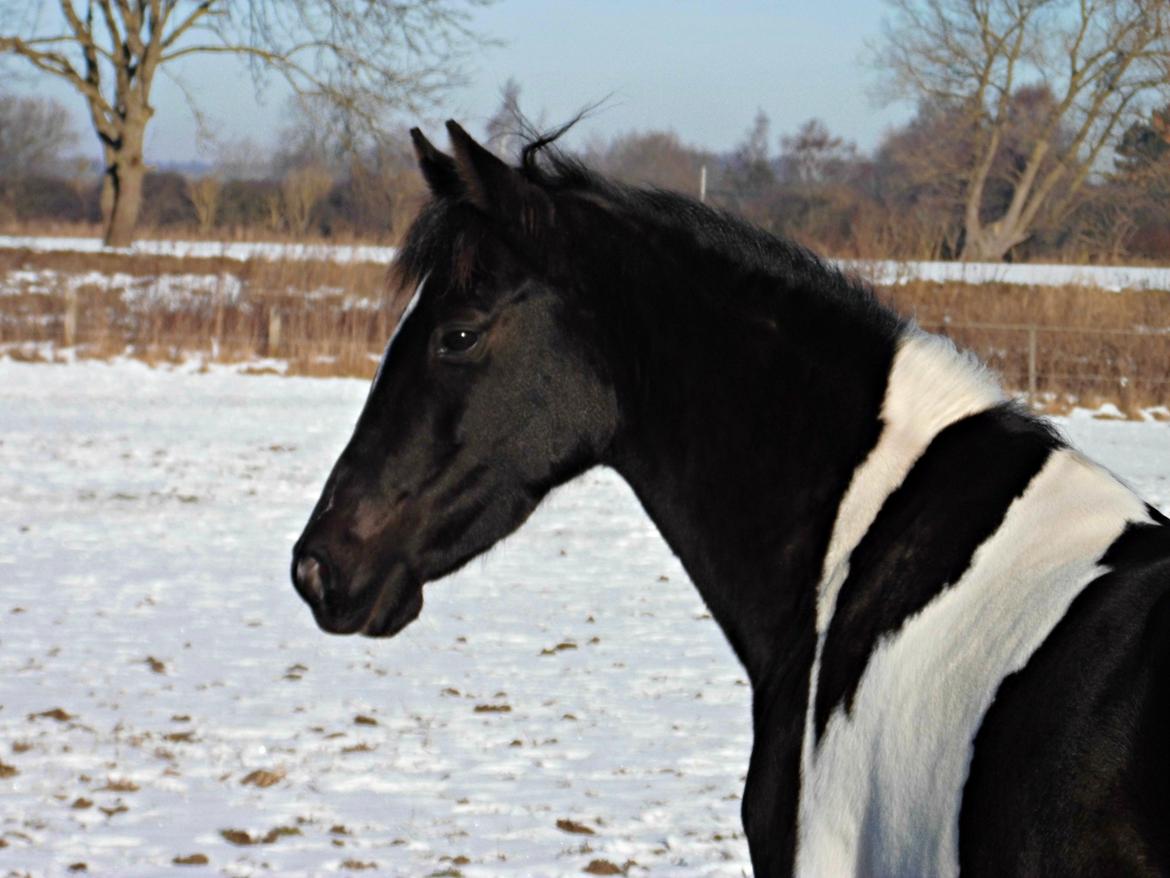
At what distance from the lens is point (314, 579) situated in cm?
244

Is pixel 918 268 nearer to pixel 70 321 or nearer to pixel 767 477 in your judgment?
pixel 70 321

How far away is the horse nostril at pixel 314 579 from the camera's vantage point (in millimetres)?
2439

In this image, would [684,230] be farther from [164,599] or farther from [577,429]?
[164,599]

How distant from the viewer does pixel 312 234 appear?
24469 millimetres

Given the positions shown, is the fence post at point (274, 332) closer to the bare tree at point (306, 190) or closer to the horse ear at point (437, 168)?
the bare tree at point (306, 190)

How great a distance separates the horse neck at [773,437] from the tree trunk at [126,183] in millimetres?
29849

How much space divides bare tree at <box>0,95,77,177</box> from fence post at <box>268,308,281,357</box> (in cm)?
4337

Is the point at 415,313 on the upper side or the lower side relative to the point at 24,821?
upper

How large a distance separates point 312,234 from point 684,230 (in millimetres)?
22836

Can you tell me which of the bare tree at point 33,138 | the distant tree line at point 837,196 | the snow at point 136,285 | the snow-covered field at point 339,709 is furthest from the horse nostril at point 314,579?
the bare tree at point 33,138

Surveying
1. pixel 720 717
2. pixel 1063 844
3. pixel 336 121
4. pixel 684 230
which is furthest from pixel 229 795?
pixel 336 121

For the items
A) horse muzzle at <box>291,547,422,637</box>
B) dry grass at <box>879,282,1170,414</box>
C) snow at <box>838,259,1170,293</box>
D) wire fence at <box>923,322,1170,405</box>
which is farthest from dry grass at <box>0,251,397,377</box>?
horse muzzle at <box>291,547,422,637</box>

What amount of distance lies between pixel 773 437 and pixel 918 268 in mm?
18274

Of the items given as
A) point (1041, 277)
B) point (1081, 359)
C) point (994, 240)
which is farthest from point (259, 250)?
point (994, 240)
